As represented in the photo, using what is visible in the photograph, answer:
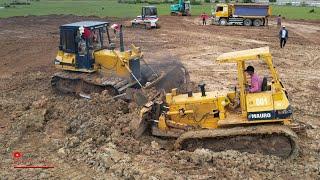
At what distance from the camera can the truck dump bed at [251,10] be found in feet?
128

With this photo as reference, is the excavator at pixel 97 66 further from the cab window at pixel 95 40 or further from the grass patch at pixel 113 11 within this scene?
the grass patch at pixel 113 11

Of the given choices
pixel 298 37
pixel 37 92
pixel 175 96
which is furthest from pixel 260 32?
pixel 175 96

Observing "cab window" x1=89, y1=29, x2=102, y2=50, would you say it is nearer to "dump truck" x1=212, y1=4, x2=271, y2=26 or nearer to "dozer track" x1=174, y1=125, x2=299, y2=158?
"dozer track" x1=174, y1=125, x2=299, y2=158

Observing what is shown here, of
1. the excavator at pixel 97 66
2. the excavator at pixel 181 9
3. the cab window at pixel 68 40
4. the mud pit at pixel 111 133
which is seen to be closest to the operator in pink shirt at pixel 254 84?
the mud pit at pixel 111 133

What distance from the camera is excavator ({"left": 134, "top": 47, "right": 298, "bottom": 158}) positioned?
10.4m

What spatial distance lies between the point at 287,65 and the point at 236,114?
42.5 feet

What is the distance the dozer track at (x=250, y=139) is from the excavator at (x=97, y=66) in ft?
17.0

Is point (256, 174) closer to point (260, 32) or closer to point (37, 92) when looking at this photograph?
point (37, 92)

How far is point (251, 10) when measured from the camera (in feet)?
131

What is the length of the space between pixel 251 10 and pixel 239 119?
101 ft

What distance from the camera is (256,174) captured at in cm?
993

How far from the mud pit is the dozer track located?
22 cm

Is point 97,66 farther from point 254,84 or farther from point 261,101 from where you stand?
point 261,101

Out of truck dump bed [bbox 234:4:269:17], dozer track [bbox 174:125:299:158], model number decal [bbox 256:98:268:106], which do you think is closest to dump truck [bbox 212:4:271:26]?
truck dump bed [bbox 234:4:269:17]
